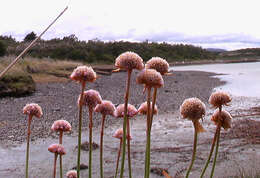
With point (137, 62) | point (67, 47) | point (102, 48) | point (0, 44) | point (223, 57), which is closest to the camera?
point (137, 62)

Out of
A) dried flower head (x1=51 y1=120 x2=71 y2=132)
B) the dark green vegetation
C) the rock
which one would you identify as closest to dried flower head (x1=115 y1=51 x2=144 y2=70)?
dried flower head (x1=51 y1=120 x2=71 y2=132)

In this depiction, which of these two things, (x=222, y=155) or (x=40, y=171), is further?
(x=222, y=155)

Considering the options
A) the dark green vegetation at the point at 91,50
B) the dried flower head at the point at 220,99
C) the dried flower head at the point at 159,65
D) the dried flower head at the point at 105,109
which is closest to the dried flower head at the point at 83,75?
the dried flower head at the point at 159,65

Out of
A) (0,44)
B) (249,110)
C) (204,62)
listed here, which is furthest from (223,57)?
(249,110)

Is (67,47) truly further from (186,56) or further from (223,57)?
(223,57)

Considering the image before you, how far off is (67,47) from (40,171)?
4249cm

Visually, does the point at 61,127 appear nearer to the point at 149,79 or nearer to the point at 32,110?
the point at 32,110

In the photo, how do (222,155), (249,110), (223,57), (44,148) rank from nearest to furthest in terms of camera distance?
(222,155) → (44,148) → (249,110) → (223,57)

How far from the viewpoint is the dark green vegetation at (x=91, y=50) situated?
43.5m

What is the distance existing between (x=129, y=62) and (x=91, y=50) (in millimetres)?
50735

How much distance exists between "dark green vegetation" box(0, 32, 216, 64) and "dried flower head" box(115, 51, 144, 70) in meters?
31.4

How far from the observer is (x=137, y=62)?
1.22m

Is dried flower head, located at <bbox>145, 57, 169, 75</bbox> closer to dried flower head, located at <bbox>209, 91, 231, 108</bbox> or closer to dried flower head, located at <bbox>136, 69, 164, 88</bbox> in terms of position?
dried flower head, located at <bbox>136, 69, 164, 88</bbox>

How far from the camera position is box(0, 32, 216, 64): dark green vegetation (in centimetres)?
4346
